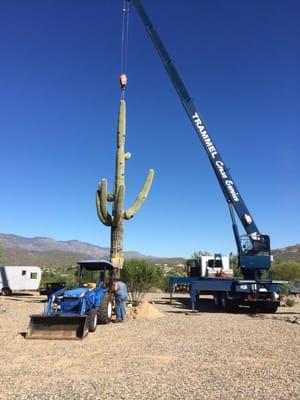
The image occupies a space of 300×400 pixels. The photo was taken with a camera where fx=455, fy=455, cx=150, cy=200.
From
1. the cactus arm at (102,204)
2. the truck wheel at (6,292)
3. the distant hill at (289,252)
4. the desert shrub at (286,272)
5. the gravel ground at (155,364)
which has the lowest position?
the gravel ground at (155,364)

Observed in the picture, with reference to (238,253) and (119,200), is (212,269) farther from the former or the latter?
(119,200)

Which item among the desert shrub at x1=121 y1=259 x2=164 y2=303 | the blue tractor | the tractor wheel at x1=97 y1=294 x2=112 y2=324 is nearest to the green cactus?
the desert shrub at x1=121 y1=259 x2=164 y2=303

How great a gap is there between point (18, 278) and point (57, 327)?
72.8 ft

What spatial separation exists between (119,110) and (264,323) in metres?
11.5

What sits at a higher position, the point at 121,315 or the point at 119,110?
the point at 119,110

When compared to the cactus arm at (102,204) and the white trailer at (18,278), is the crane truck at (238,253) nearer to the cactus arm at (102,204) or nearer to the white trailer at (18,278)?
the cactus arm at (102,204)

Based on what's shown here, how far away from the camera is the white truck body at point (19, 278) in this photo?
104 ft

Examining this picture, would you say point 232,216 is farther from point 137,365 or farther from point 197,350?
point 137,365

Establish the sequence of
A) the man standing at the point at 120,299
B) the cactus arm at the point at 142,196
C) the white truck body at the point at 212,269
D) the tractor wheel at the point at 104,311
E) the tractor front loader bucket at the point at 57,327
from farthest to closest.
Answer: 1. the white truck body at the point at 212,269
2. the cactus arm at the point at 142,196
3. the man standing at the point at 120,299
4. the tractor wheel at the point at 104,311
5. the tractor front loader bucket at the point at 57,327

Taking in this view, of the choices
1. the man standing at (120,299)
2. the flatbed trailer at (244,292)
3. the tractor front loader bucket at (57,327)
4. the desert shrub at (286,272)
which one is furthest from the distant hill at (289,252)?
the tractor front loader bucket at (57,327)

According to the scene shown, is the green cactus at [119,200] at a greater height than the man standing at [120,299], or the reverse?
the green cactus at [119,200]

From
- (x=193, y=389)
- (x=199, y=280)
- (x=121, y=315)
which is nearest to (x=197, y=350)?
(x=193, y=389)

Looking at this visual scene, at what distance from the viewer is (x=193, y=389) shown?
21.3ft

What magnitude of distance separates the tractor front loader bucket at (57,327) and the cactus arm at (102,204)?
8292 mm
